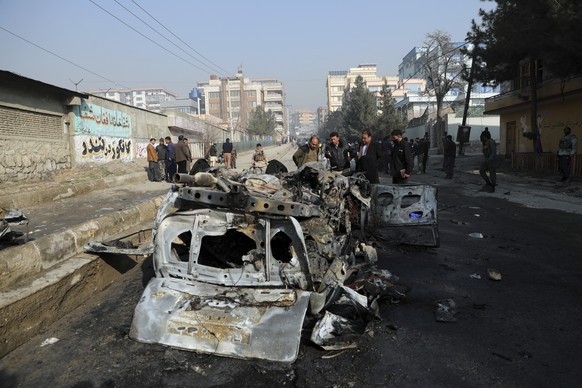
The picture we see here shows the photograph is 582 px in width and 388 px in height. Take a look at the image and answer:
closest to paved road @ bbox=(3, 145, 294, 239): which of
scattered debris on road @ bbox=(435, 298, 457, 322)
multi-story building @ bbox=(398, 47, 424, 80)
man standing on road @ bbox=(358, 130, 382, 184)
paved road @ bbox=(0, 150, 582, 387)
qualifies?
paved road @ bbox=(0, 150, 582, 387)

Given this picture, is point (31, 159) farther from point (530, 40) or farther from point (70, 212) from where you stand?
point (530, 40)

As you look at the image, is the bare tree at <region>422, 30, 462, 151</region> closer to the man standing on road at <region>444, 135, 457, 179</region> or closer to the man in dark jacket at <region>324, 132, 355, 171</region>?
the man standing on road at <region>444, 135, 457, 179</region>

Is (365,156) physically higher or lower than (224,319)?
higher

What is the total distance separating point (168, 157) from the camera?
14578mm

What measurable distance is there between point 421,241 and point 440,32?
39.8 m

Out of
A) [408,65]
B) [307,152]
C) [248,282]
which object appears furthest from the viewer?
[408,65]

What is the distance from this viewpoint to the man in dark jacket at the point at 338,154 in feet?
27.7

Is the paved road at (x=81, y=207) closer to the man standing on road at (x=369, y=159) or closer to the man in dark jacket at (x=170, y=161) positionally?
the man in dark jacket at (x=170, y=161)

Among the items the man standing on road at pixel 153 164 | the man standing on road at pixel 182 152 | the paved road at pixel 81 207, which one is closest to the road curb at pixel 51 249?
the paved road at pixel 81 207

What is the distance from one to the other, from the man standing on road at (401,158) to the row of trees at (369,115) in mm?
36119

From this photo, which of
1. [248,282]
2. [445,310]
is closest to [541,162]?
[445,310]

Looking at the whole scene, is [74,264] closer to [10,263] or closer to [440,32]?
[10,263]

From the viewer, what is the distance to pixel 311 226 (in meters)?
3.88

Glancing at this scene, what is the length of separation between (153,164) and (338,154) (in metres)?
8.74
